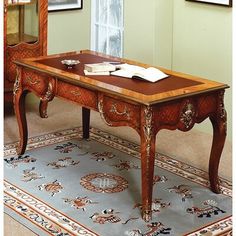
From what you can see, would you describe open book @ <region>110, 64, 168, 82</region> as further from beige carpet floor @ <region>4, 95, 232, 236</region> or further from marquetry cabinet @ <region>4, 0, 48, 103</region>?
marquetry cabinet @ <region>4, 0, 48, 103</region>

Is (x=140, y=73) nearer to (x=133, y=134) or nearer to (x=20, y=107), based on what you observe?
(x=20, y=107)

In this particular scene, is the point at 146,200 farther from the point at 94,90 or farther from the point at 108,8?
the point at 108,8

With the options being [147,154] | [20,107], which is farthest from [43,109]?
[147,154]

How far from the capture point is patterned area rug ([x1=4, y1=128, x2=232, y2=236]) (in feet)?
11.5

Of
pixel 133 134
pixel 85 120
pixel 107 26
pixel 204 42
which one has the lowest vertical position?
pixel 133 134

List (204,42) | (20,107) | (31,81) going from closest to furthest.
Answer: (31,81)
(20,107)
(204,42)

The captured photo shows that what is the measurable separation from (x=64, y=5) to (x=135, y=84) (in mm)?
2804

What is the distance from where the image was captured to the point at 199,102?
3.70 metres

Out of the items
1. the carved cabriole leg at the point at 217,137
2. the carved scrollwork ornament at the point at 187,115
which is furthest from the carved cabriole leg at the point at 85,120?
the carved scrollwork ornament at the point at 187,115

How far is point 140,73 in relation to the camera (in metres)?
3.90

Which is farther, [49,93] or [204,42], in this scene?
[204,42]

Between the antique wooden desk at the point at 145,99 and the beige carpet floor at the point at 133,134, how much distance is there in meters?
0.63

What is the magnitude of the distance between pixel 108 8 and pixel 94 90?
2724mm

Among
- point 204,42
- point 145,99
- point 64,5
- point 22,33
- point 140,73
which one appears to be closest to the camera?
point 145,99
